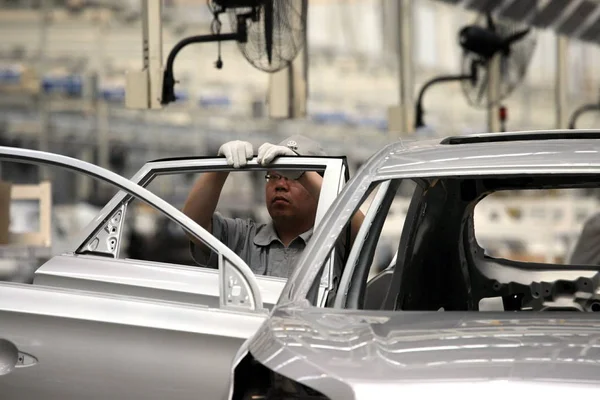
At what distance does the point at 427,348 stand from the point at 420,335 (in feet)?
0.46

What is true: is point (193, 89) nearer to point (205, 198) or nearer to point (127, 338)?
point (205, 198)

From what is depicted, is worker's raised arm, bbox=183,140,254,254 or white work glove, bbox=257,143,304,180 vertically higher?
white work glove, bbox=257,143,304,180

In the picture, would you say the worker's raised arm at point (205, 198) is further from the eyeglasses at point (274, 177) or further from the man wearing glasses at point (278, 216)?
the eyeglasses at point (274, 177)

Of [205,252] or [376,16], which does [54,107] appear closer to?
[376,16]

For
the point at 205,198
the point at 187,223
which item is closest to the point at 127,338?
the point at 187,223

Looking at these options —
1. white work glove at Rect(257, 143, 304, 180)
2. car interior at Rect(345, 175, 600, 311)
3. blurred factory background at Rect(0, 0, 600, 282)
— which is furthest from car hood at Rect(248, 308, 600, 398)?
blurred factory background at Rect(0, 0, 600, 282)

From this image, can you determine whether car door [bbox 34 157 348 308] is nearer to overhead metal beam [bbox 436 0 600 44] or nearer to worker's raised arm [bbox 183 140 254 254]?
worker's raised arm [bbox 183 140 254 254]

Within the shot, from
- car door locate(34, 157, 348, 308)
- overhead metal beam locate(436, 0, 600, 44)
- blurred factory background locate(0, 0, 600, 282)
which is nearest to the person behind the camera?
car door locate(34, 157, 348, 308)

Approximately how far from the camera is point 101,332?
3938 millimetres

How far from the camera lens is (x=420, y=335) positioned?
126 inches

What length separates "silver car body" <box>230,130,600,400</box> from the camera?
285cm

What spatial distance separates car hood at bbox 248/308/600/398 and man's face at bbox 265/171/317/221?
1.55m

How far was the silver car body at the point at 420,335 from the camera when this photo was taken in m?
2.85

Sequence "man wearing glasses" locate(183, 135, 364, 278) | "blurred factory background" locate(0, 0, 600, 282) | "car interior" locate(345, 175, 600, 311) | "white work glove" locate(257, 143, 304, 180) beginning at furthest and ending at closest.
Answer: "blurred factory background" locate(0, 0, 600, 282) → "man wearing glasses" locate(183, 135, 364, 278) → "white work glove" locate(257, 143, 304, 180) → "car interior" locate(345, 175, 600, 311)
